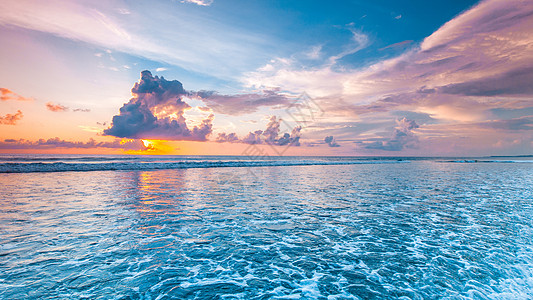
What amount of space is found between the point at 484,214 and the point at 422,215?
3017 millimetres

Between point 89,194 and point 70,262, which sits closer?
point 70,262

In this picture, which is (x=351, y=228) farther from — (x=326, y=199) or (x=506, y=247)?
(x=326, y=199)

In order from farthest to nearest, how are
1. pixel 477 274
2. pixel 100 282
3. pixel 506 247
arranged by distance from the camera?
1. pixel 506 247
2. pixel 477 274
3. pixel 100 282

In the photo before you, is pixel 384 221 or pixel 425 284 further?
pixel 384 221

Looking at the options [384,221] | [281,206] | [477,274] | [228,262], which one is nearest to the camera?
[477,274]

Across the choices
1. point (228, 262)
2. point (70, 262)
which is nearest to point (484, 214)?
point (228, 262)

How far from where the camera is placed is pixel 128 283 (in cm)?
536

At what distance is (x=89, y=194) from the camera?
629 inches

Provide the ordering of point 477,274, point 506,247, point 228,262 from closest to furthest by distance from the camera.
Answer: point 477,274 → point 228,262 → point 506,247

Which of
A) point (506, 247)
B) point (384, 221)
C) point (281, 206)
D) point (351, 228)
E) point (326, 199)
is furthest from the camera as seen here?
point (326, 199)

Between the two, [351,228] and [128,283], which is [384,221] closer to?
[351,228]

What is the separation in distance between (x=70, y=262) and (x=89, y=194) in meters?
11.7

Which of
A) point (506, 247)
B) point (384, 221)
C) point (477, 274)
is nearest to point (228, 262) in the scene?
point (477, 274)

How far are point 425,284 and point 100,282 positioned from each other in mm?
7312
